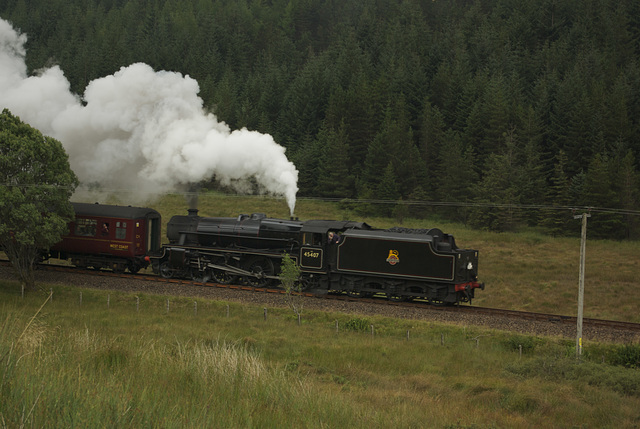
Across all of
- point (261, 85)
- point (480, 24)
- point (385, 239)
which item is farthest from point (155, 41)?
point (385, 239)

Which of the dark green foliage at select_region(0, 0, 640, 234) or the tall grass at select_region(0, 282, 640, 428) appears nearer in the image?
the tall grass at select_region(0, 282, 640, 428)

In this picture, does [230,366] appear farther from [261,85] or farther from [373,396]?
[261,85]

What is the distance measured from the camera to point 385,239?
23.0m

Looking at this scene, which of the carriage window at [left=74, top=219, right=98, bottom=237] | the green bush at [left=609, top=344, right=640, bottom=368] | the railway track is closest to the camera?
the green bush at [left=609, top=344, right=640, bottom=368]

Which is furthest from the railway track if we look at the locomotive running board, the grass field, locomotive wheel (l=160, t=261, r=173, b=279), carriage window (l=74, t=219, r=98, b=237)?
carriage window (l=74, t=219, r=98, b=237)

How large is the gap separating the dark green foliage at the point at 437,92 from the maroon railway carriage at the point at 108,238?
73.2 feet

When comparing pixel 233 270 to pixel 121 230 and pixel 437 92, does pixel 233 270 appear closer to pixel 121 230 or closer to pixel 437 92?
pixel 121 230

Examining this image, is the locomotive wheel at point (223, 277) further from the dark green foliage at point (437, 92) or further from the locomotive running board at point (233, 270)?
the dark green foliage at point (437, 92)

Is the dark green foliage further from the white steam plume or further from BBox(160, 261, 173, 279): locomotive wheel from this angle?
BBox(160, 261, 173, 279): locomotive wheel

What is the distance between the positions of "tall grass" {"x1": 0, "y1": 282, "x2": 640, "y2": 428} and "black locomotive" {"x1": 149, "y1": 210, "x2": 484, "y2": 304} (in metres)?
2.76

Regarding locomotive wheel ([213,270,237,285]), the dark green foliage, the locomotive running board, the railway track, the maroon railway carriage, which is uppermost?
the dark green foliage

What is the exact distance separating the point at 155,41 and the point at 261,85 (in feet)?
104

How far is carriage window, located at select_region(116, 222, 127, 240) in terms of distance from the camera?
27562 millimetres

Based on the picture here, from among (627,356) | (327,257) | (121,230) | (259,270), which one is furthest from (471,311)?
(121,230)
